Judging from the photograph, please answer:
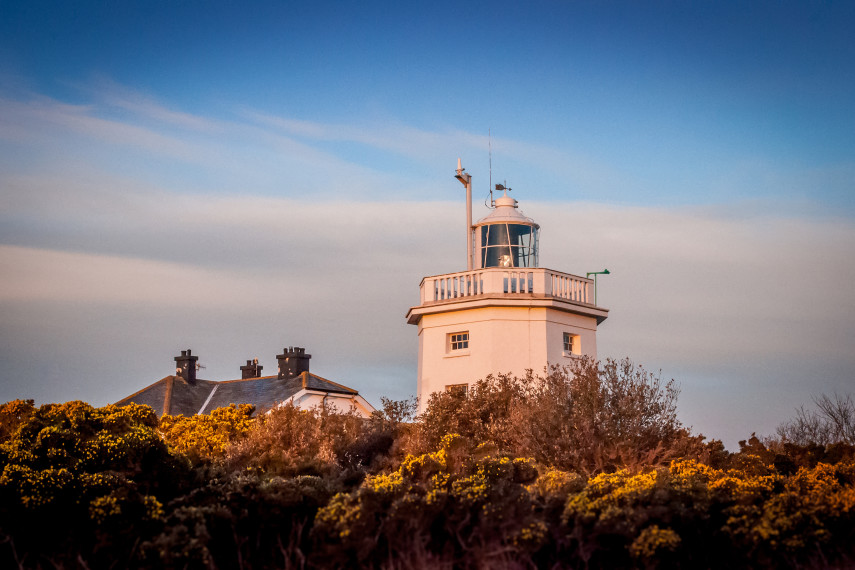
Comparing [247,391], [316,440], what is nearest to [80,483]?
[316,440]

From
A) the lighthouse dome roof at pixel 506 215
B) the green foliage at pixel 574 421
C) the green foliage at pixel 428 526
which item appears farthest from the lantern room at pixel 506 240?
the green foliage at pixel 428 526

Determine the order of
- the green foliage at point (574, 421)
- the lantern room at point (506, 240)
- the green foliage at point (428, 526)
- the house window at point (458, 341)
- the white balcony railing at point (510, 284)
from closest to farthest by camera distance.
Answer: the green foliage at point (428, 526), the green foliage at point (574, 421), the white balcony railing at point (510, 284), the house window at point (458, 341), the lantern room at point (506, 240)

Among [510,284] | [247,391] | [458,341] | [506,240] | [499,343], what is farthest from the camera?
[247,391]

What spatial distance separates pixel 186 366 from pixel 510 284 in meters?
19.1

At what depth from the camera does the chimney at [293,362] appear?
4094 cm

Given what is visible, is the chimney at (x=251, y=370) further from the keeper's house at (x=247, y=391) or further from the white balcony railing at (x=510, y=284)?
the white balcony railing at (x=510, y=284)

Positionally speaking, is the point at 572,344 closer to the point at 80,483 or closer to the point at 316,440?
the point at 316,440

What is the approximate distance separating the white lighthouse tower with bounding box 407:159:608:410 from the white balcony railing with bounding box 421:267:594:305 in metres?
0.03

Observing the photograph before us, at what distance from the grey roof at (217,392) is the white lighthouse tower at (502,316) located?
9.91 m

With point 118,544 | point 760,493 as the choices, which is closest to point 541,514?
point 760,493

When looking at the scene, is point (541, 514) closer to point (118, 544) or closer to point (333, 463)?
point (118, 544)

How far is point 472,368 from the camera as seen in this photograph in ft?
91.1

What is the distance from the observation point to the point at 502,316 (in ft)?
90.9

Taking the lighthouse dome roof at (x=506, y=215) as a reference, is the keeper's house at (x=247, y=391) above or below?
below
